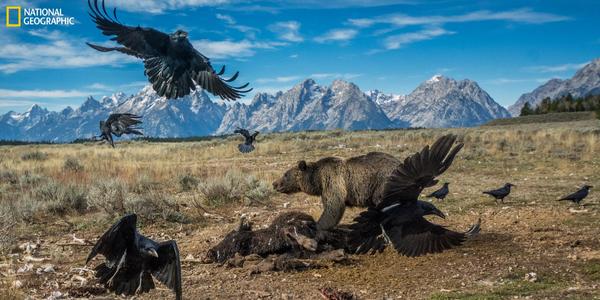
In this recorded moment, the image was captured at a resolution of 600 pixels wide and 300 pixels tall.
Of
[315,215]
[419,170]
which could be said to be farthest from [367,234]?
[315,215]

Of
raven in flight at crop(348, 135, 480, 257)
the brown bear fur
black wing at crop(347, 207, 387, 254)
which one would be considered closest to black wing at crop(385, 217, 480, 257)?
raven in flight at crop(348, 135, 480, 257)

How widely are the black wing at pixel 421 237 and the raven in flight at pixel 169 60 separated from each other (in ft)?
6.82

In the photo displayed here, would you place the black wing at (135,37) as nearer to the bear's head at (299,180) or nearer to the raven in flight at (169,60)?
the raven in flight at (169,60)

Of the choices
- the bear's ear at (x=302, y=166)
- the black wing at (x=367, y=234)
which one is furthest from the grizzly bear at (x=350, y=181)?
the black wing at (x=367, y=234)

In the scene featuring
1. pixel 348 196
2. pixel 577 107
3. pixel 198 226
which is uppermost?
pixel 577 107

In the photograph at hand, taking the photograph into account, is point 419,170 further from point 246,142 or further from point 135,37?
point 246,142

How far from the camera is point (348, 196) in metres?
6.97

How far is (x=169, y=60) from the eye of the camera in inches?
197

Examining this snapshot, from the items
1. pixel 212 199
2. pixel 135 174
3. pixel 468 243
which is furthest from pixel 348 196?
pixel 135 174

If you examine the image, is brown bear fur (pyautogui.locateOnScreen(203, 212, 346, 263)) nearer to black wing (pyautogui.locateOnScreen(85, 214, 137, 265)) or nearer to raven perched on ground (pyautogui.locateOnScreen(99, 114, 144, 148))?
raven perched on ground (pyautogui.locateOnScreen(99, 114, 144, 148))

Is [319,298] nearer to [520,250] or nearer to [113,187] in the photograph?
[520,250]

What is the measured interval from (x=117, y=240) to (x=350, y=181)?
3548 millimetres

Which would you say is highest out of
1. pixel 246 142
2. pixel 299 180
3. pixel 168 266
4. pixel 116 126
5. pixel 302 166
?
pixel 116 126

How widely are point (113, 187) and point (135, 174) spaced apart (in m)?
4.36
